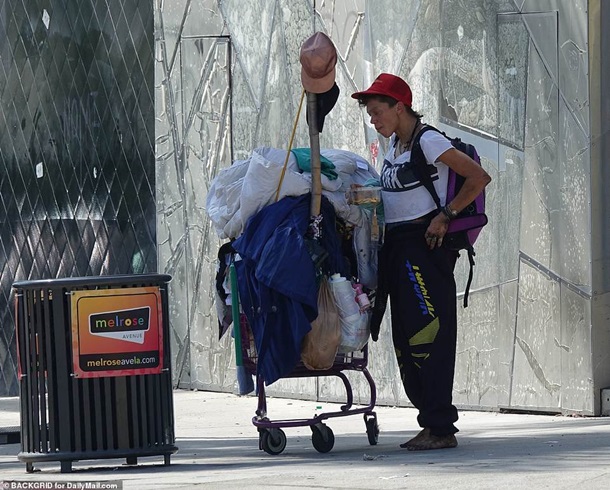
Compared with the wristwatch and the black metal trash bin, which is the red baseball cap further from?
the black metal trash bin

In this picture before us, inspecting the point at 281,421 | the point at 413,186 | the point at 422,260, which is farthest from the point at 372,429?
the point at 413,186

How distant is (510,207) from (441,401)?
2572 mm

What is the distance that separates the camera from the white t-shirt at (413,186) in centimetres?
700

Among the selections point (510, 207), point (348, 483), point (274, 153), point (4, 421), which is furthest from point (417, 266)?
point (4, 421)

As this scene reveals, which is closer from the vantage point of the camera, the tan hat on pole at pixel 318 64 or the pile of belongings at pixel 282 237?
the pile of belongings at pixel 282 237

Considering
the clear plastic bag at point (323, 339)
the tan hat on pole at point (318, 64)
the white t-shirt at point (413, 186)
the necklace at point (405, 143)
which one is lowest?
the clear plastic bag at point (323, 339)

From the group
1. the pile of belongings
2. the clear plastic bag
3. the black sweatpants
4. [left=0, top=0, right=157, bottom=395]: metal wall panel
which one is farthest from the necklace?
[left=0, top=0, right=157, bottom=395]: metal wall panel

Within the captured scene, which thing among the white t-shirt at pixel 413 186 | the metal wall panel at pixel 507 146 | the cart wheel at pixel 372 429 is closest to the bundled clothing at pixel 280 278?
the white t-shirt at pixel 413 186

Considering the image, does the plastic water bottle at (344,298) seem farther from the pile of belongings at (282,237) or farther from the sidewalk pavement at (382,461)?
the sidewalk pavement at (382,461)

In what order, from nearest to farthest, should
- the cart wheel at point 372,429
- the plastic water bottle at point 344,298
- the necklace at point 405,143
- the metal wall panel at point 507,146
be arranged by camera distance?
the plastic water bottle at point 344,298, the necklace at point 405,143, the cart wheel at point 372,429, the metal wall panel at point 507,146

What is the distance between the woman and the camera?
6.99 m

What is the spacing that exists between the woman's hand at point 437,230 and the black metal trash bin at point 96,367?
1.35m

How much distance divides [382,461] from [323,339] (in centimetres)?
78

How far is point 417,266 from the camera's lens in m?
7.07
